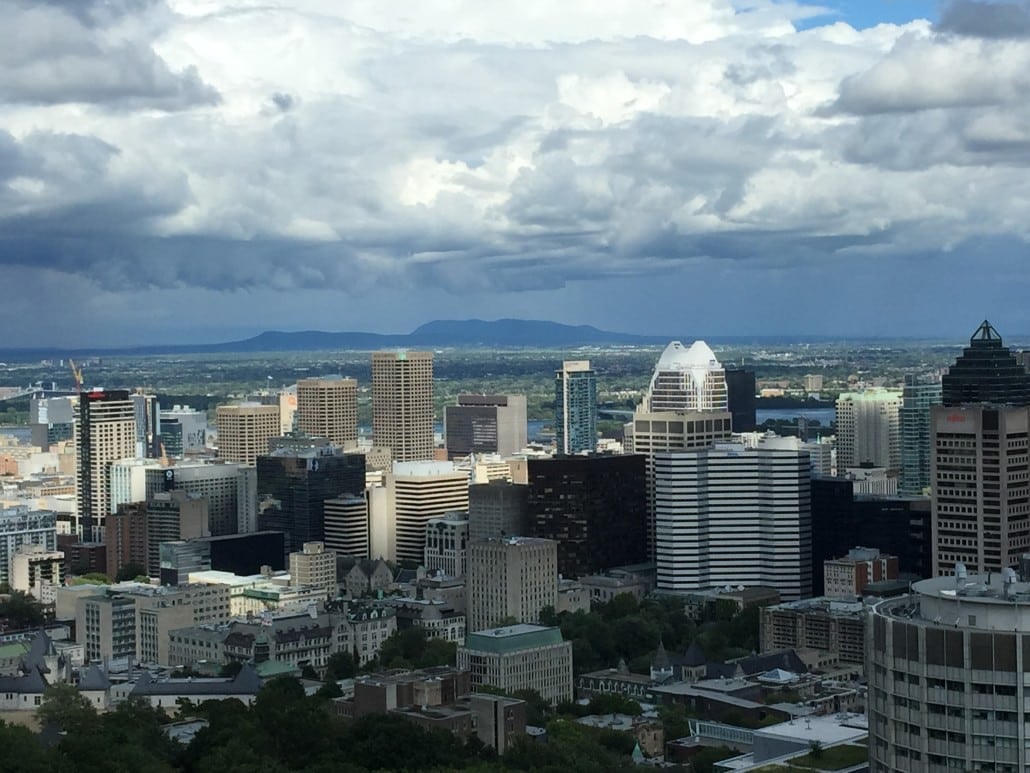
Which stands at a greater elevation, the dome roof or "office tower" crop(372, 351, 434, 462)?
the dome roof

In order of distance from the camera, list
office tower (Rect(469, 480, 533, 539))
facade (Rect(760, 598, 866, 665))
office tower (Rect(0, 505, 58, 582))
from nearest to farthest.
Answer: facade (Rect(760, 598, 866, 665)), office tower (Rect(469, 480, 533, 539)), office tower (Rect(0, 505, 58, 582))

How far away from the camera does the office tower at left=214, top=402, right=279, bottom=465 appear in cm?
18312

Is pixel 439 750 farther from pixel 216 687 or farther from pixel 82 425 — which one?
pixel 82 425

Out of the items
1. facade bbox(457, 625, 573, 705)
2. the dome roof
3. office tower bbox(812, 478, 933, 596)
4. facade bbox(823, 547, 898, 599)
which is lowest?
facade bbox(457, 625, 573, 705)

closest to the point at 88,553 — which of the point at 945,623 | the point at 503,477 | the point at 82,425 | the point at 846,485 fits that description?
the point at 82,425

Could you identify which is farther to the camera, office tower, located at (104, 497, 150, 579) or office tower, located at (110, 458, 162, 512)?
office tower, located at (110, 458, 162, 512)

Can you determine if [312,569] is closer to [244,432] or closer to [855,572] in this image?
[855,572]

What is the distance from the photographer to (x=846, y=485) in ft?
386

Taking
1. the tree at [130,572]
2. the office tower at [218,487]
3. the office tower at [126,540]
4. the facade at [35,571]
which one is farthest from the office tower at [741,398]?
the facade at [35,571]

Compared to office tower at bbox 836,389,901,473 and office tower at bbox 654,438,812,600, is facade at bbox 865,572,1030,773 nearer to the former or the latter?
office tower at bbox 654,438,812,600

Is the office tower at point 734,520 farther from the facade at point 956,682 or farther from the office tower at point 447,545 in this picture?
the facade at point 956,682

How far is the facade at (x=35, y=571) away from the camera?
12556 centimetres

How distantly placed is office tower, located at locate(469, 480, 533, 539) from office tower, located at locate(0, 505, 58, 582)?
34260 millimetres

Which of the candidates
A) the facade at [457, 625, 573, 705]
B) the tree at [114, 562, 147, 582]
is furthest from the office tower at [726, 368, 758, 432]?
the facade at [457, 625, 573, 705]
